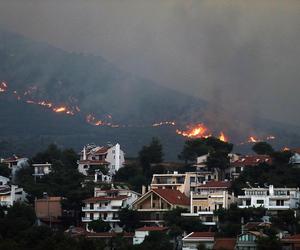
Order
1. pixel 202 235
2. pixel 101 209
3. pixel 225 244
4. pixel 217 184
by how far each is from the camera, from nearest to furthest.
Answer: pixel 225 244 < pixel 202 235 < pixel 101 209 < pixel 217 184

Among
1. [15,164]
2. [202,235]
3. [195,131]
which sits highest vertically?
[195,131]

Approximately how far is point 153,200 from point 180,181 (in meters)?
6.23

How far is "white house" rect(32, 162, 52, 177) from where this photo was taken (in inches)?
2953

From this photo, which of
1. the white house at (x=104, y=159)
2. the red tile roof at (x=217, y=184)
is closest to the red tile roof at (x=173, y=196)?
the red tile roof at (x=217, y=184)

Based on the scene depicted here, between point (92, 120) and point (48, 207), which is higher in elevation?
point (92, 120)

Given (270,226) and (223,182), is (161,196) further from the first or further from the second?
(270,226)

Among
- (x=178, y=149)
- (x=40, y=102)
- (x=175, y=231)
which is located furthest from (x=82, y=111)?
(x=175, y=231)

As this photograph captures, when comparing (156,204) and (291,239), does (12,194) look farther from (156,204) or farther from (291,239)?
(291,239)

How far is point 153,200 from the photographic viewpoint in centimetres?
6538

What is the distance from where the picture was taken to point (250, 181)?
221 ft

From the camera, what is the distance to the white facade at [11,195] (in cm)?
6819

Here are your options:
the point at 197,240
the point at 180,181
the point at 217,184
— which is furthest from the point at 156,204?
the point at 197,240

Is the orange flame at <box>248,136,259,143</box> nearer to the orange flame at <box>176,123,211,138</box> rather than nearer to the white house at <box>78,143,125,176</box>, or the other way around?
the orange flame at <box>176,123,211,138</box>

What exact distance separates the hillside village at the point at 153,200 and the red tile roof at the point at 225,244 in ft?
0.19
